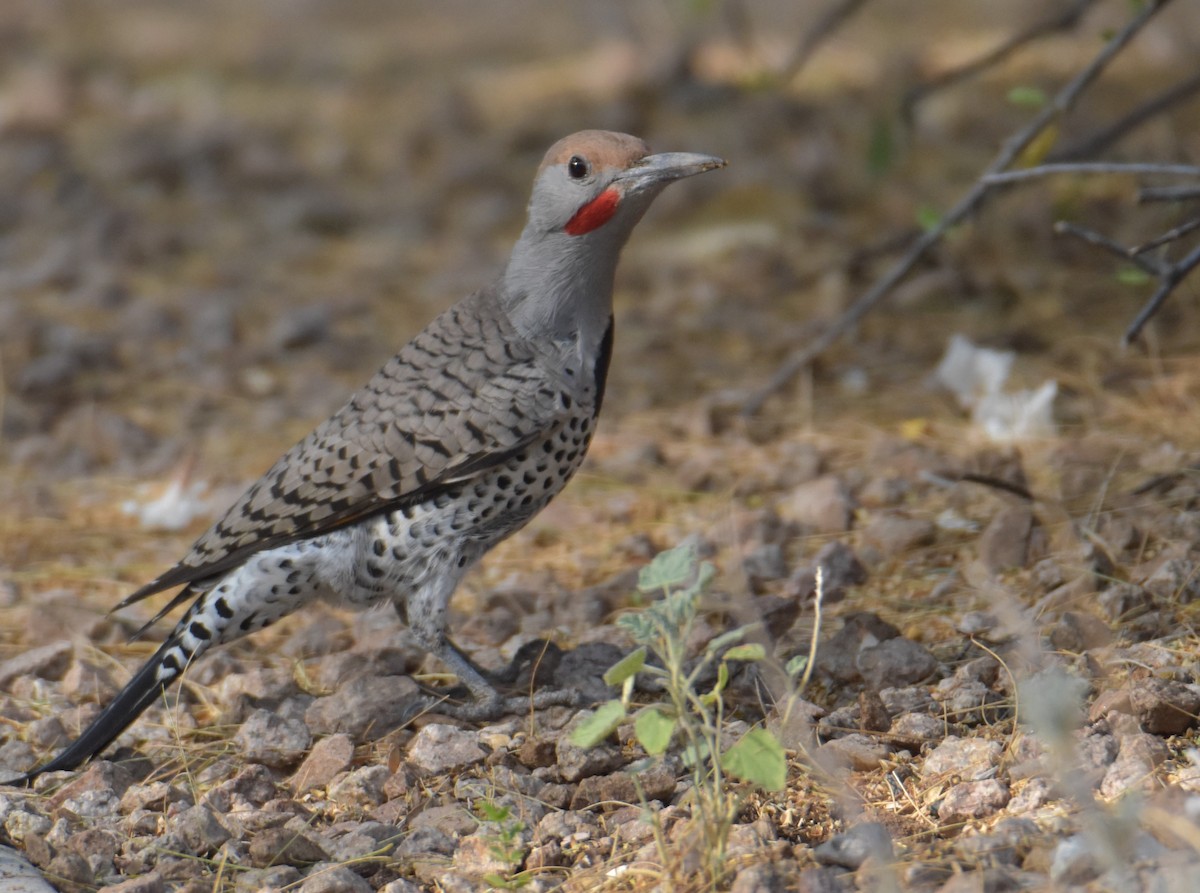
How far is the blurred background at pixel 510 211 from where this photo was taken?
16.6ft

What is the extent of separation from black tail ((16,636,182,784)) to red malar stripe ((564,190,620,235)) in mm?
1415

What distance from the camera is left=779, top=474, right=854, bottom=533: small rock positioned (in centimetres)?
396

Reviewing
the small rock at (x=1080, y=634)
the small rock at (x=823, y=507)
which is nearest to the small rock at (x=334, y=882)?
the small rock at (x=1080, y=634)

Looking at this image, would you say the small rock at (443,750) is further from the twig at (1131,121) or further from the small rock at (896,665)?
the twig at (1131,121)

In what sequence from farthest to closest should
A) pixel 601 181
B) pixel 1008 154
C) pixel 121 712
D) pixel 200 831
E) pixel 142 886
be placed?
1. pixel 1008 154
2. pixel 601 181
3. pixel 121 712
4. pixel 200 831
5. pixel 142 886

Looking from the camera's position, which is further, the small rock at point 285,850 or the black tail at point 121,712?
the black tail at point 121,712

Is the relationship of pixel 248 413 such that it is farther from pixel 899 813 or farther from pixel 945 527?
pixel 899 813

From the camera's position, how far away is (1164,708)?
2.66 m

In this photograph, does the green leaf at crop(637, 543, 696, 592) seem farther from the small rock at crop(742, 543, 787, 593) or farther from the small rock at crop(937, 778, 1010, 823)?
the small rock at crop(742, 543, 787, 593)

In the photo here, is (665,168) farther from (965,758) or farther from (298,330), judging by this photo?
(298,330)

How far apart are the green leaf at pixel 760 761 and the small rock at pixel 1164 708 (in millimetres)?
799

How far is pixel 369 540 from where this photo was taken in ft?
11.6

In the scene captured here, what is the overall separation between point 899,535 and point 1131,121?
1.64 m

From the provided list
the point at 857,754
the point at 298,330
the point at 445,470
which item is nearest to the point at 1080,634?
the point at 857,754
